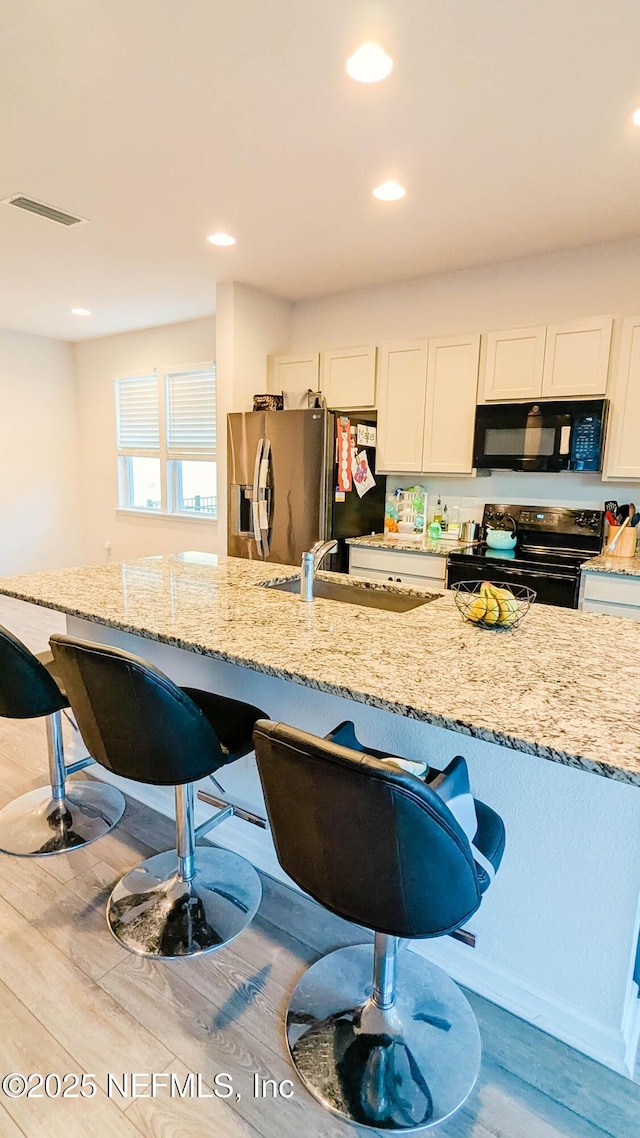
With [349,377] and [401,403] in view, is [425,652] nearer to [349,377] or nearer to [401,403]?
[401,403]

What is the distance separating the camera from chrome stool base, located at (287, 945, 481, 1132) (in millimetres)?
1268

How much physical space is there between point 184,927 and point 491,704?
1.26m

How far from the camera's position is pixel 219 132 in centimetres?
230

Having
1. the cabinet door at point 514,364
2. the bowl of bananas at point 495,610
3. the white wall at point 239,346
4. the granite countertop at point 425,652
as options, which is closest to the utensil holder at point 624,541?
the cabinet door at point 514,364

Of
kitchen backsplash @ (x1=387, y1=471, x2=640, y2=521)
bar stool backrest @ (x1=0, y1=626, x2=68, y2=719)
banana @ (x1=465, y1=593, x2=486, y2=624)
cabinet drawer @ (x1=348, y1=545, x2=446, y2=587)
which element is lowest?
bar stool backrest @ (x1=0, y1=626, x2=68, y2=719)

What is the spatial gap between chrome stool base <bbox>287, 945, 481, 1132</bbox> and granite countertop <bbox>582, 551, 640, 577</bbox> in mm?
2088

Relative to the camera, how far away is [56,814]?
2271 millimetres

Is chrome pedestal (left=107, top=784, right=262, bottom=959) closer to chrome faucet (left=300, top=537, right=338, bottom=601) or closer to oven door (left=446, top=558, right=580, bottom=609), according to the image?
chrome faucet (left=300, top=537, right=338, bottom=601)

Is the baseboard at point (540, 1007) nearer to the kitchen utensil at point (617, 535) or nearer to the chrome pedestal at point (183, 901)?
the chrome pedestal at point (183, 901)

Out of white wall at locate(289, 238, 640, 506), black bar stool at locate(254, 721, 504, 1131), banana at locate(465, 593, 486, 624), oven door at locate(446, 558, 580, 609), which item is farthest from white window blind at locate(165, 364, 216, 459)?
black bar stool at locate(254, 721, 504, 1131)

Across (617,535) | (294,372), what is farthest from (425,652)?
(294,372)

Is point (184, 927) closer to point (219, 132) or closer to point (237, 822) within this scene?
point (237, 822)

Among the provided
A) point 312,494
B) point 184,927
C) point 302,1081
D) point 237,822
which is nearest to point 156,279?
point 312,494

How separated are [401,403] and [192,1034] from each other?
11.4ft
